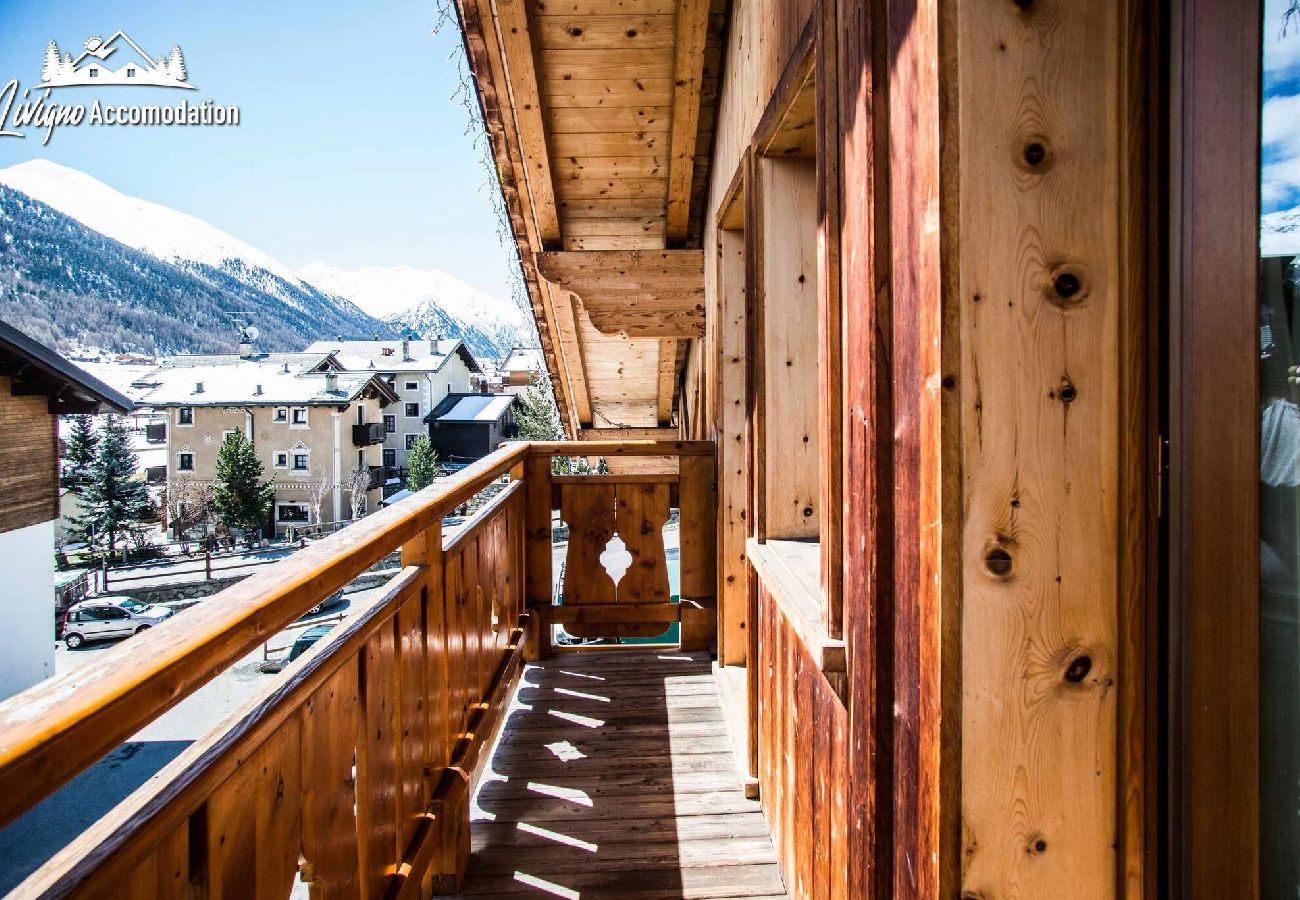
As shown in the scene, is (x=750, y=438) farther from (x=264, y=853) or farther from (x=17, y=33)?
(x=17, y=33)

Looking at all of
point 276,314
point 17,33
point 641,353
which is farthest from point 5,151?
point 641,353

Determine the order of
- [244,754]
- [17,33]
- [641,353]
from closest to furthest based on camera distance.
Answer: [244,754]
[641,353]
[17,33]

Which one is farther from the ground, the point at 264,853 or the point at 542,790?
the point at 264,853

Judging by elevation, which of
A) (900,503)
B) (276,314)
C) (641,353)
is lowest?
(900,503)

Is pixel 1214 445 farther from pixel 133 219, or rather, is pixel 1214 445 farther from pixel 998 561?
pixel 133 219

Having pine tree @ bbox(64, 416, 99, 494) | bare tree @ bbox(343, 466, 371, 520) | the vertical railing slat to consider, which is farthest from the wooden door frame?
bare tree @ bbox(343, 466, 371, 520)

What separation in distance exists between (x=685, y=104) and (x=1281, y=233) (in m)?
3.17

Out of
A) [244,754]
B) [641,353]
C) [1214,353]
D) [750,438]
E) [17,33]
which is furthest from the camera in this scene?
[17,33]

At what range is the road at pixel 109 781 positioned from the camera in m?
7.18

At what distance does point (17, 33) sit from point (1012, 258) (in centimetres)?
16272

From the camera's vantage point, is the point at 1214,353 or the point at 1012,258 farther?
the point at 1012,258

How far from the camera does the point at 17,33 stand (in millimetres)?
114062

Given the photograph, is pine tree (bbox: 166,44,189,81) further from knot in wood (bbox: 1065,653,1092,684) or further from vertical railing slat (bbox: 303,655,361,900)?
knot in wood (bbox: 1065,653,1092,684)

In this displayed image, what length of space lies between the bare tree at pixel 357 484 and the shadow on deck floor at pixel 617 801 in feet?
92.9
